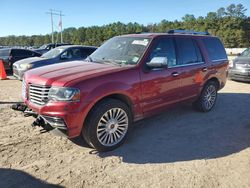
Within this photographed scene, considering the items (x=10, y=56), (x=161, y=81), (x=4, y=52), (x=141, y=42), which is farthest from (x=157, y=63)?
(x=4, y=52)

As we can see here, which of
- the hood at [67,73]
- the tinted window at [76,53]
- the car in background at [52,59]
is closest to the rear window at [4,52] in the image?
the car in background at [52,59]

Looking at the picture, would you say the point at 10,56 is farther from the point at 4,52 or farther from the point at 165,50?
the point at 165,50

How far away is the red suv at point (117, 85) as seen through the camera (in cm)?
379

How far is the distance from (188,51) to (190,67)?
36cm

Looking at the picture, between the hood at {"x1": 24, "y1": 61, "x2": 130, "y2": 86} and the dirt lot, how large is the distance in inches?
47.0

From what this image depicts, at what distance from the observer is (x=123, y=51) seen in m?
5.05

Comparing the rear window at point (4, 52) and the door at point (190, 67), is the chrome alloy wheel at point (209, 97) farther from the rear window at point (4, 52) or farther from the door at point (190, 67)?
the rear window at point (4, 52)

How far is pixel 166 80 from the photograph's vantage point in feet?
16.4

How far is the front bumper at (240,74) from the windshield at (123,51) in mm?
7466

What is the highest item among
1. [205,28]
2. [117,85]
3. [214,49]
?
[205,28]

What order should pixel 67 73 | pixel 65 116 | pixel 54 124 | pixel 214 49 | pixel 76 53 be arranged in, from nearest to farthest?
1. pixel 65 116
2. pixel 54 124
3. pixel 67 73
4. pixel 214 49
5. pixel 76 53

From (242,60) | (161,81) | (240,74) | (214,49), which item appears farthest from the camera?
(242,60)

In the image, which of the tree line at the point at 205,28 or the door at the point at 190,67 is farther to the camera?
the tree line at the point at 205,28

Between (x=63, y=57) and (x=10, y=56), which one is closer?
(x=63, y=57)
